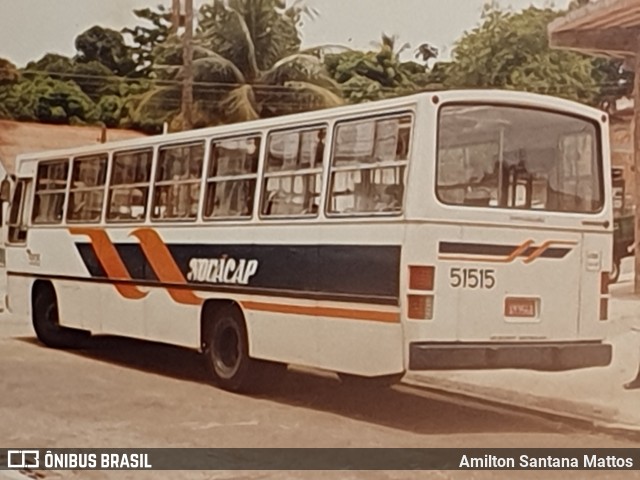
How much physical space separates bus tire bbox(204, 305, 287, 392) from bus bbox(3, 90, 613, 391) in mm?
10

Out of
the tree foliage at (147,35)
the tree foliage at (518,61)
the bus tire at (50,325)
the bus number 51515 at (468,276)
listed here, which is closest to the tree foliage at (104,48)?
the tree foliage at (147,35)

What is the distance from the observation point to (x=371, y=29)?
16.8 ft

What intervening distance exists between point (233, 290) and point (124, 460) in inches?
39.0

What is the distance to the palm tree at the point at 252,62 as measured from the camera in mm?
5156

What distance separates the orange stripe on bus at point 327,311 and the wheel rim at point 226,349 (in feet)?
0.69

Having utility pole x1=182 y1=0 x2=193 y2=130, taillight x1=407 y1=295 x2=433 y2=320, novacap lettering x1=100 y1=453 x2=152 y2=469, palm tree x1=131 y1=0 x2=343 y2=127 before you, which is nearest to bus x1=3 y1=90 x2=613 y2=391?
taillight x1=407 y1=295 x2=433 y2=320

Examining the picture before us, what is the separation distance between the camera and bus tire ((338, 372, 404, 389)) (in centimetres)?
497

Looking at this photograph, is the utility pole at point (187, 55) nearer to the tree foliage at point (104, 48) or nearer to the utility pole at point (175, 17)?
the utility pole at point (175, 17)

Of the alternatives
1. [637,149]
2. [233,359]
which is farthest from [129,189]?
[637,149]

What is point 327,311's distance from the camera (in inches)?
203

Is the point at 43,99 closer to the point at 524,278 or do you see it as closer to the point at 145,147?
the point at 145,147

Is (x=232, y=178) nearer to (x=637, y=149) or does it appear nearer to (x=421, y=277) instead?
(x=421, y=277)

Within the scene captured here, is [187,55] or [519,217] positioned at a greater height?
[187,55]

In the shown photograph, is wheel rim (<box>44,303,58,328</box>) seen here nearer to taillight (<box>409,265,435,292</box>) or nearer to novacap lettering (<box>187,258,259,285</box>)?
novacap lettering (<box>187,258,259,285</box>)
